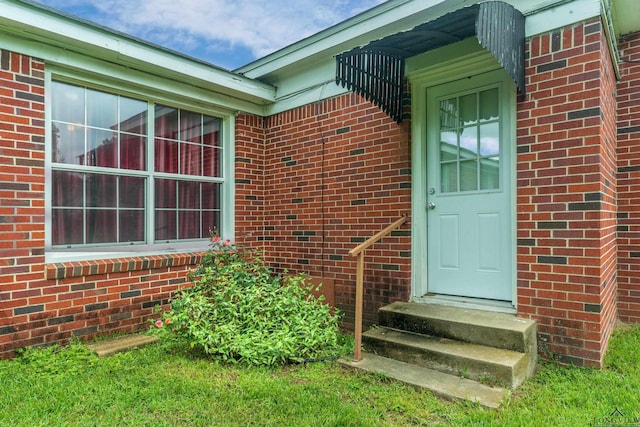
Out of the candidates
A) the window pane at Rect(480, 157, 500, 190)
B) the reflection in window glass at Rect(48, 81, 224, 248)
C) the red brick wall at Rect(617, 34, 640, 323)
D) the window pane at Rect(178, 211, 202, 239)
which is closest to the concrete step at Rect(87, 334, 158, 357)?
the reflection in window glass at Rect(48, 81, 224, 248)

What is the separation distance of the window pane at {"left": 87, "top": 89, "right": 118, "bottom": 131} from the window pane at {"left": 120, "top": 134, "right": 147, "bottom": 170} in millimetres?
171

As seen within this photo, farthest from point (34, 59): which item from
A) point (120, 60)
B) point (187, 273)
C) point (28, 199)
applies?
point (187, 273)

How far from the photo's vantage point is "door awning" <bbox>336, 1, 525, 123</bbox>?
2775mm

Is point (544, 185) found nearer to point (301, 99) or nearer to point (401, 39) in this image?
point (401, 39)

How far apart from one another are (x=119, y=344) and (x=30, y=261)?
1.08 metres

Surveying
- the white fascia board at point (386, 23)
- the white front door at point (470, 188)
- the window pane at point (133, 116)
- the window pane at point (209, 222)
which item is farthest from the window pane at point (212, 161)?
the white front door at point (470, 188)

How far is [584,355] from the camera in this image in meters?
2.87

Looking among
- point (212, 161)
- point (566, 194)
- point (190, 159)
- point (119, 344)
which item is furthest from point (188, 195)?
point (566, 194)

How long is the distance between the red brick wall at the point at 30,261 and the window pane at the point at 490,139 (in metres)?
3.86

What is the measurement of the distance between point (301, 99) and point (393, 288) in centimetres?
268

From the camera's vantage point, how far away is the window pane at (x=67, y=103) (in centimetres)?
367

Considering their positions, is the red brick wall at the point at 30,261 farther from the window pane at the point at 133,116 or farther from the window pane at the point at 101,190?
the window pane at the point at 133,116

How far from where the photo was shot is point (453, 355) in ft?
9.39

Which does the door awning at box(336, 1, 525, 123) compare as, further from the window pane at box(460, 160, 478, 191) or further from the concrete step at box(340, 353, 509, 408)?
the concrete step at box(340, 353, 509, 408)
